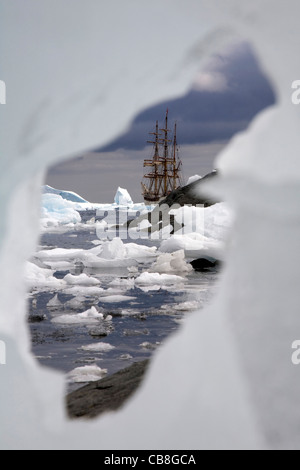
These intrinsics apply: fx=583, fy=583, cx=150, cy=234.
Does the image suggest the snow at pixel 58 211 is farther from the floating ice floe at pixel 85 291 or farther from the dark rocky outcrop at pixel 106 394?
the dark rocky outcrop at pixel 106 394

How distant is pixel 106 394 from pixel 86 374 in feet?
7.69

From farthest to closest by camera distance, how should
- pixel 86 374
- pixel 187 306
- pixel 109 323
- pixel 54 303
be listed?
pixel 54 303, pixel 187 306, pixel 109 323, pixel 86 374

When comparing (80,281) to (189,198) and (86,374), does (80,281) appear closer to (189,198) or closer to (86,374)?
(86,374)

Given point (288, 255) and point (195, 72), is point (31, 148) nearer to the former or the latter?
point (195, 72)

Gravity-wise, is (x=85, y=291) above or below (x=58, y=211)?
below

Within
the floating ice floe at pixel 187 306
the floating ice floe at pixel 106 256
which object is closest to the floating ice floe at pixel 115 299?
the floating ice floe at pixel 187 306

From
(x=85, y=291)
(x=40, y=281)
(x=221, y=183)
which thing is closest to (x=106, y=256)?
(x=40, y=281)

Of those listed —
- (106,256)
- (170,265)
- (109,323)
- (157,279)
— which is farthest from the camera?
(106,256)

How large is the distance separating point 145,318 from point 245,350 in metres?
7.09

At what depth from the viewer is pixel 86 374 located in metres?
6.70

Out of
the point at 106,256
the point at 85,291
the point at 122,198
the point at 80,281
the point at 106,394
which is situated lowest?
the point at 106,394

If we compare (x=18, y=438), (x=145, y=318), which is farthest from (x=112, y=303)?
(x=18, y=438)

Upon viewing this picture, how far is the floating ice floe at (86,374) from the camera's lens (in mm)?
6465

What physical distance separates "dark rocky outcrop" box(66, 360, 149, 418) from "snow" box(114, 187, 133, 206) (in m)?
60.9
